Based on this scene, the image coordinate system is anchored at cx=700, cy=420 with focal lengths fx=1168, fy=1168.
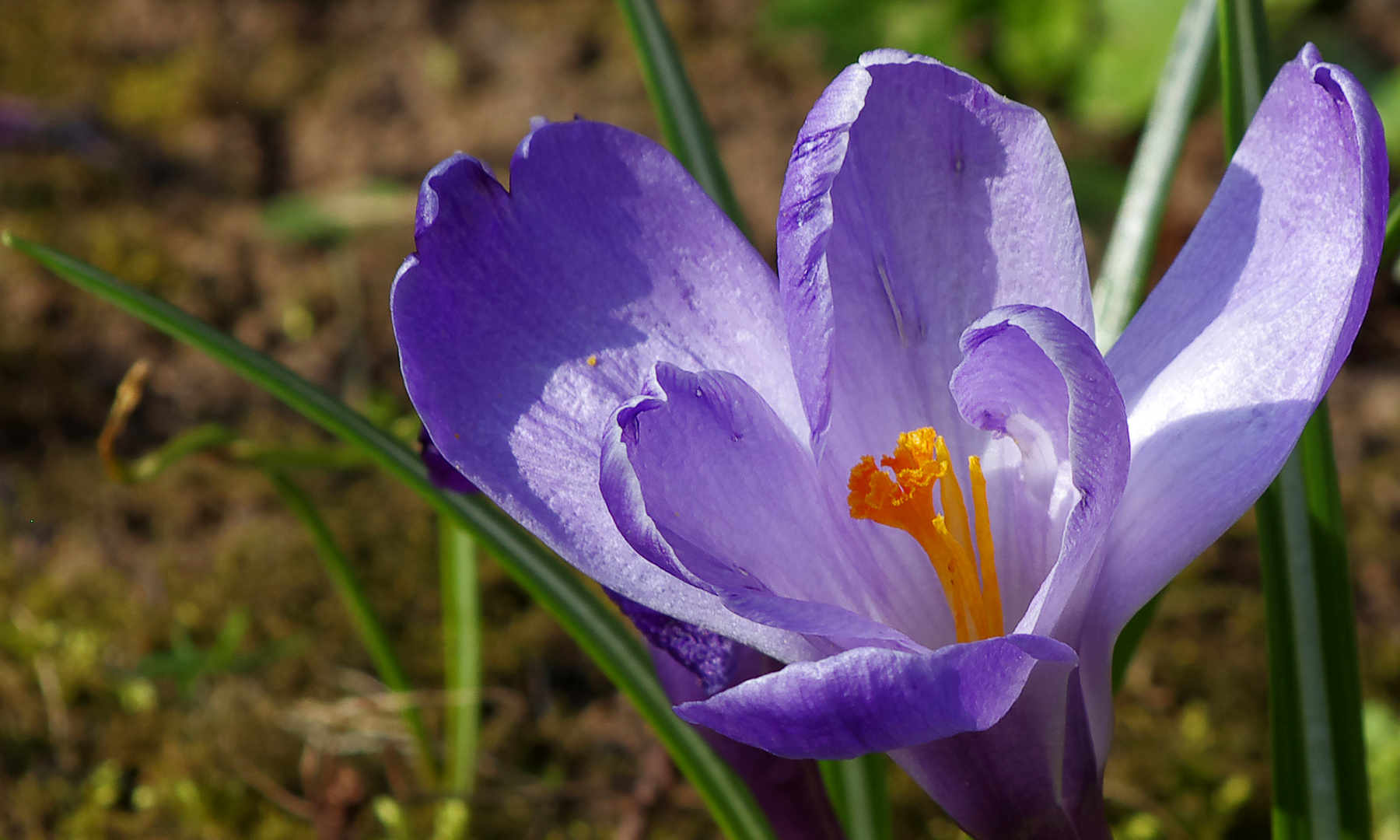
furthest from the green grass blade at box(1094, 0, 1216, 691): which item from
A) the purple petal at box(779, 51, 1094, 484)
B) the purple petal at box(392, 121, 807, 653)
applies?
the purple petal at box(392, 121, 807, 653)

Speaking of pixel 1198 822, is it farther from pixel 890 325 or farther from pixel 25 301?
pixel 25 301

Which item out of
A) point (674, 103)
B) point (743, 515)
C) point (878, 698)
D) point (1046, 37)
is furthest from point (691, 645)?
point (1046, 37)

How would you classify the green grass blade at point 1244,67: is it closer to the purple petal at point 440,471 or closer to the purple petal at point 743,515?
the purple petal at point 743,515

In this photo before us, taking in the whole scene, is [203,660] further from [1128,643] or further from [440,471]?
[1128,643]

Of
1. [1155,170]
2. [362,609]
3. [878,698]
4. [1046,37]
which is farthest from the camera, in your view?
[1046,37]

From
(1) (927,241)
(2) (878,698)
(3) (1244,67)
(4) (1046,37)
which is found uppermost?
(4) (1046,37)

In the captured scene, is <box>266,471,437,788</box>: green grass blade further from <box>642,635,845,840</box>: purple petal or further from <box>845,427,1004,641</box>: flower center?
<box>845,427,1004,641</box>: flower center

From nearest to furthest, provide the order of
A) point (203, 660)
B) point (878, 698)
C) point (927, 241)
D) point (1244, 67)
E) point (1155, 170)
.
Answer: point (878, 698) → point (927, 241) → point (1244, 67) → point (1155, 170) → point (203, 660)
